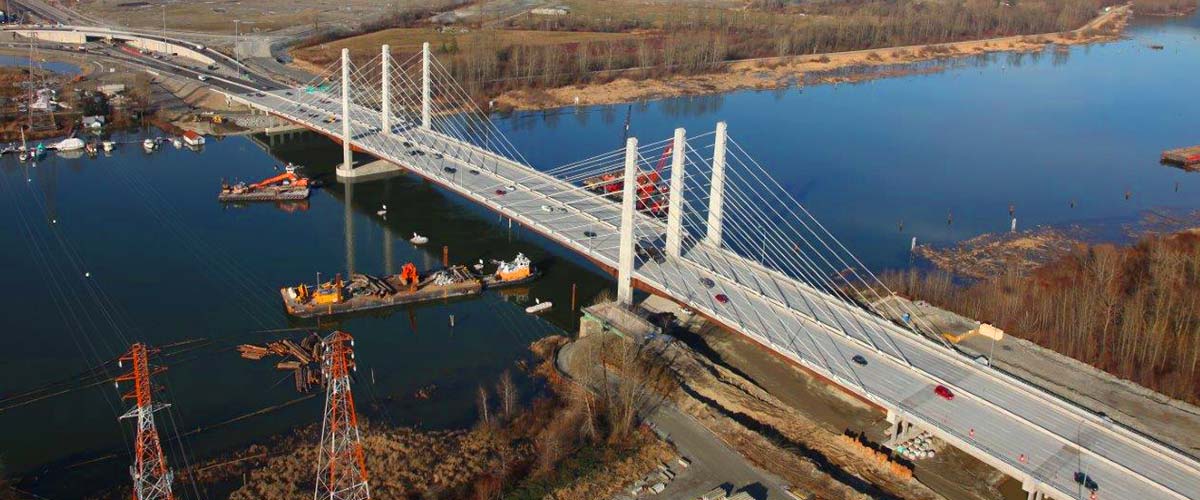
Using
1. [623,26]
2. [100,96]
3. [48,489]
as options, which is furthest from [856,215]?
[623,26]

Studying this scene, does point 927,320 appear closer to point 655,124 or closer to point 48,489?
point 48,489

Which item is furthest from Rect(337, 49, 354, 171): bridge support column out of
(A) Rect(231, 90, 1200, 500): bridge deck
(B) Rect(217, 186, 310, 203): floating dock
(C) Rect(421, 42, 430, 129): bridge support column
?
(A) Rect(231, 90, 1200, 500): bridge deck

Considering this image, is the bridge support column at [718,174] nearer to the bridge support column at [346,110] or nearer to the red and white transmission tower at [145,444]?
the red and white transmission tower at [145,444]

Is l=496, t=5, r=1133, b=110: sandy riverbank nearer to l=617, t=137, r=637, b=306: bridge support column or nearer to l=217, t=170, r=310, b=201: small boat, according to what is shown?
l=217, t=170, r=310, b=201: small boat

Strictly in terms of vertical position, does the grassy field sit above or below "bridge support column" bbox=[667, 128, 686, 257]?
above

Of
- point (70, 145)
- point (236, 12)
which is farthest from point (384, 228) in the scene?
point (236, 12)

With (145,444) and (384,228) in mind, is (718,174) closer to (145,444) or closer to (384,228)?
(384,228)
